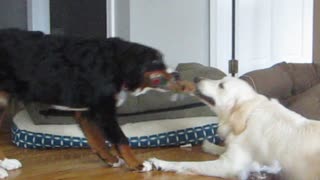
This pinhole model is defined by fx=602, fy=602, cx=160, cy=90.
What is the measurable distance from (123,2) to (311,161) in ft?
8.37

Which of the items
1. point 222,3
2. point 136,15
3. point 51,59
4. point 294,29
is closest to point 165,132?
point 51,59

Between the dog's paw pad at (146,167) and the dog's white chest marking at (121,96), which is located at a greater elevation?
the dog's white chest marking at (121,96)

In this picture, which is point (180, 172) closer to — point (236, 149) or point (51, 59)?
point (236, 149)

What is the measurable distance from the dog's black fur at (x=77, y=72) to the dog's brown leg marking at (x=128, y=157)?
0.03 meters

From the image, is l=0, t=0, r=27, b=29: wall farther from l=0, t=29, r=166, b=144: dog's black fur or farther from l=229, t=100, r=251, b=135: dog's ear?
l=229, t=100, r=251, b=135: dog's ear

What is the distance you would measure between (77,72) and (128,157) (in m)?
0.41

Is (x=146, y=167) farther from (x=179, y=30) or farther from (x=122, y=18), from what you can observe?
(x=179, y=30)

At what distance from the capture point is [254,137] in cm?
240

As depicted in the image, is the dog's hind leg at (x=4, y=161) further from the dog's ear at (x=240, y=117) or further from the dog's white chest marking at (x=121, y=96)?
the dog's ear at (x=240, y=117)

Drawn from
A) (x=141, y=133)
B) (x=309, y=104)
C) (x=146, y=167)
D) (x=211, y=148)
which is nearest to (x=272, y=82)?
(x=309, y=104)

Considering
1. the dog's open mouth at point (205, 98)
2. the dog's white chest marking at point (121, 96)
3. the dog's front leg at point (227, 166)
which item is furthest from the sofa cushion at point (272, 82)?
the dog's white chest marking at point (121, 96)

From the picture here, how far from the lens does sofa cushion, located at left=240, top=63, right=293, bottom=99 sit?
3.21m

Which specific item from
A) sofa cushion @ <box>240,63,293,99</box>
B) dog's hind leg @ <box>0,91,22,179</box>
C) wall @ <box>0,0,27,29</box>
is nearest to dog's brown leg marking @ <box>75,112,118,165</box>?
dog's hind leg @ <box>0,91,22,179</box>

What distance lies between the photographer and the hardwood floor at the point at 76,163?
2486 millimetres
